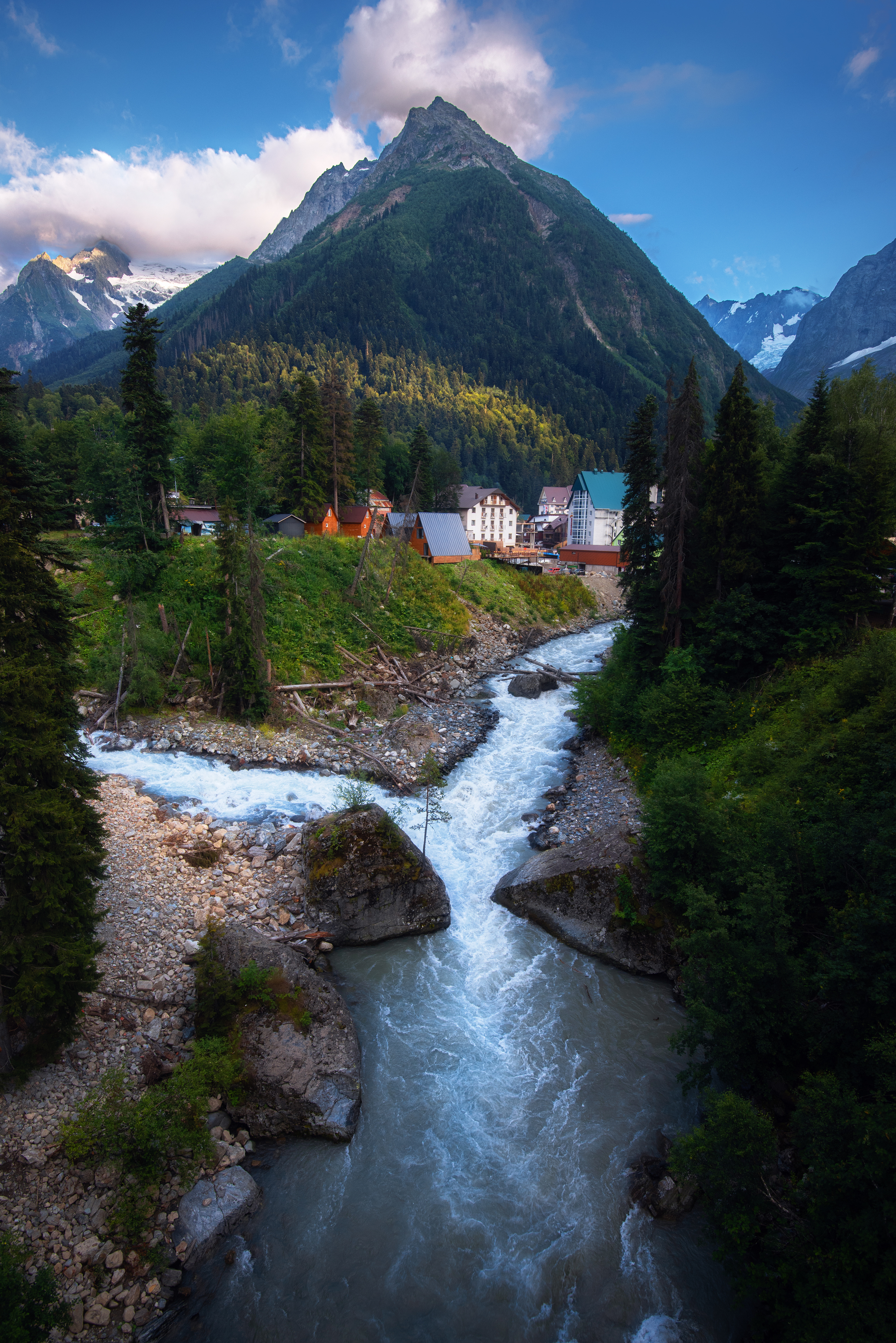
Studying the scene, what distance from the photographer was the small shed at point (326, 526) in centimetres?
4719

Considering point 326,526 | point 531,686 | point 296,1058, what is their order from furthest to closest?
point 326,526 → point 531,686 → point 296,1058

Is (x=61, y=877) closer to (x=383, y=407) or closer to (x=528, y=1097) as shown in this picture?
(x=528, y=1097)

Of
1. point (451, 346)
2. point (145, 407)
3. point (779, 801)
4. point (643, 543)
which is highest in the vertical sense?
point (451, 346)

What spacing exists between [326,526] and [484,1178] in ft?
147

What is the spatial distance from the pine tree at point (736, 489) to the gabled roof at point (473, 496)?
51424 mm

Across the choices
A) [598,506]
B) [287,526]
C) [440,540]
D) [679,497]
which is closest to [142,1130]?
[679,497]

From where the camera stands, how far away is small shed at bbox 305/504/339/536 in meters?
47.2

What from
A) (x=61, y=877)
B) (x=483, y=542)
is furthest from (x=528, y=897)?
(x=483, y=542)

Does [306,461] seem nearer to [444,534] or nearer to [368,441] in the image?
[368,441]

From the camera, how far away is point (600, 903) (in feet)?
49.6

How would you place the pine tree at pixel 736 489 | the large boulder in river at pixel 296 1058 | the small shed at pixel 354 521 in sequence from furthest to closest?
the small shed at pixel 354 521
the pine tree at pixel 736 489
the large boulder in river at pixel 296 1058

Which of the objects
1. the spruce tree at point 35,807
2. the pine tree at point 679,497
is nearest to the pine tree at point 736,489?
the pine tree at point 679,497

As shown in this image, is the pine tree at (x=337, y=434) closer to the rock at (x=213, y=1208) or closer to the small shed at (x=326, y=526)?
the small shed at (x=326, y=526)

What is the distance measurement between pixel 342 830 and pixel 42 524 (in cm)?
997
